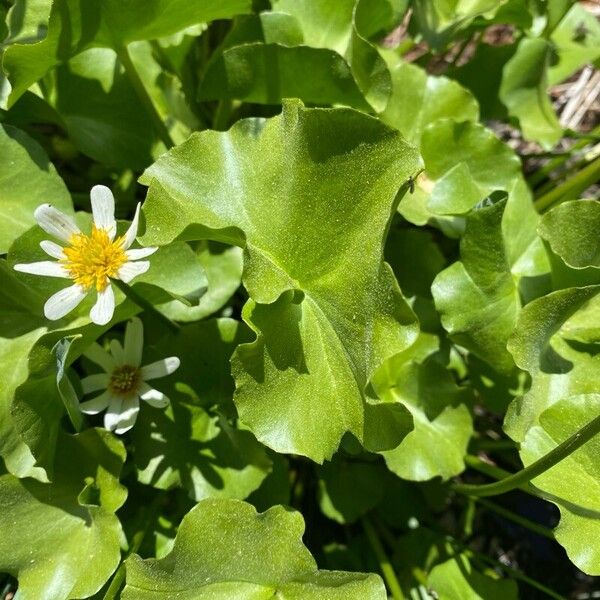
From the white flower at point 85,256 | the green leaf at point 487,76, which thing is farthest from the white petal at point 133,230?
the green leaf at point 487,76

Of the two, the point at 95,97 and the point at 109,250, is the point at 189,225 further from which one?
the point at 95,97

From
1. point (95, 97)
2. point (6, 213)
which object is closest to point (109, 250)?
point (6, 213)

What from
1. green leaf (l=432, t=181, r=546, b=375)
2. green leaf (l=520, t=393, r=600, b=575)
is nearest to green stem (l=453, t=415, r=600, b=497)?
green leaf (l=520, t=393, r=600, b=575)

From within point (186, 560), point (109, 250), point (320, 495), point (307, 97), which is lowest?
point (320, 495)

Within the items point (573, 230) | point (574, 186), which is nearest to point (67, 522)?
point (573, 230)

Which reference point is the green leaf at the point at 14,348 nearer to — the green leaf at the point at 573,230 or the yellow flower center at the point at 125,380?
the yellow flower center at the point at 125,380

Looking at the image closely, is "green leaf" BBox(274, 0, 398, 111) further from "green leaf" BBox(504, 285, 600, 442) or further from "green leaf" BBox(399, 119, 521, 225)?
"green leaf" BBox(504, 285, 600, 442)
